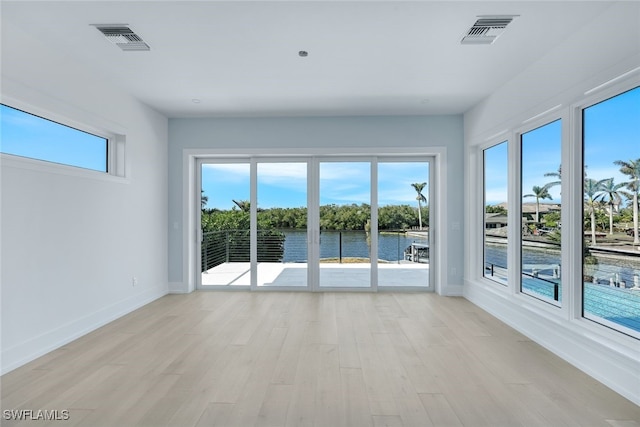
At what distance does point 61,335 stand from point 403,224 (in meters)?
4.60

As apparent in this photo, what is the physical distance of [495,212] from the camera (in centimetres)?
436

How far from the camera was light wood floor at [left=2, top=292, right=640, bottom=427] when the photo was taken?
205 centimetres

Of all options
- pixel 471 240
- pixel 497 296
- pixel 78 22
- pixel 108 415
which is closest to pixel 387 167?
pixel 471 240

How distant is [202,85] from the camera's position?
12.6ft

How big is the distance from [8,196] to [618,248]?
501 centimetres

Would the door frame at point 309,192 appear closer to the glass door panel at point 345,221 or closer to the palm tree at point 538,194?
the glass door panel at point 345,221

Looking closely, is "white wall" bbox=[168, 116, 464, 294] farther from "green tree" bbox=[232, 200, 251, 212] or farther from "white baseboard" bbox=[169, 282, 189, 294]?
"green tree" bbox=[232, 200, 251, 212]

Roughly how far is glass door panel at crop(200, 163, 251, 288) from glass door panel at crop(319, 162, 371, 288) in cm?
129

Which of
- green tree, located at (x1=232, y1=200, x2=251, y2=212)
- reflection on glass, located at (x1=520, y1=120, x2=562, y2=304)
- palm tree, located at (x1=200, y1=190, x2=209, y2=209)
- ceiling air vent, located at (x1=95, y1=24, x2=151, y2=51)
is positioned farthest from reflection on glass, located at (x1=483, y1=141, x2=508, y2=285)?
palm tree, located at (x1=200, y1=190, x2=209, y2=209)

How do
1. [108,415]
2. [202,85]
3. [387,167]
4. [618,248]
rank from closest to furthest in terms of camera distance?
[108,415], [618,248], [202,85], [387,167]

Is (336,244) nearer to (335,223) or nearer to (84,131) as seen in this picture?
(335,223)

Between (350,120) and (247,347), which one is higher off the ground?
(350,120)

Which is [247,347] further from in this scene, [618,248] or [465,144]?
[465,144]

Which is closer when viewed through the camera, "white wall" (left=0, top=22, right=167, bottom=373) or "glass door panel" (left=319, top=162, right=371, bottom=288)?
"white wall" (left=0, top=22, right=167, bottom=373)
